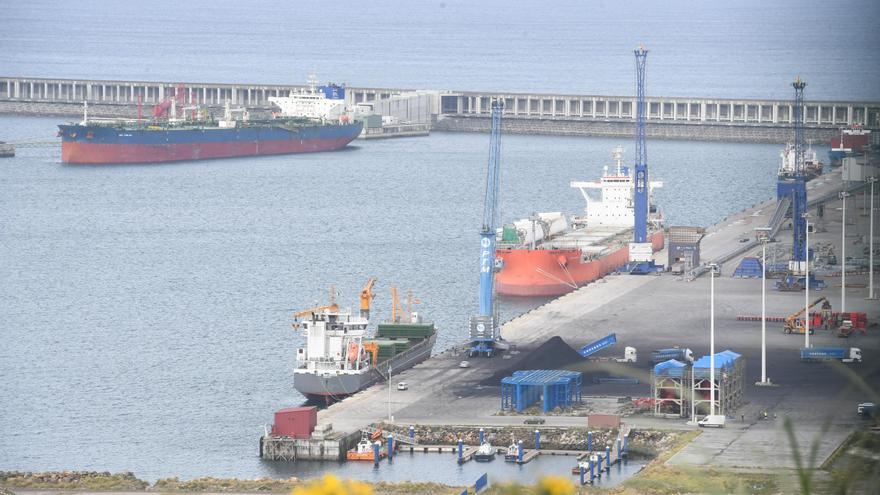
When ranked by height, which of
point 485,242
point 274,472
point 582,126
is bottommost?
point 274,472

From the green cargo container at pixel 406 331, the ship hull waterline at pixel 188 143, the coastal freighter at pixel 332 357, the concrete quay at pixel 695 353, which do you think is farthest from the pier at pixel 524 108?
the coastal freighter at pixel 332 357

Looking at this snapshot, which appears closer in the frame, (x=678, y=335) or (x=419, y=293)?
(x=678, y=335)

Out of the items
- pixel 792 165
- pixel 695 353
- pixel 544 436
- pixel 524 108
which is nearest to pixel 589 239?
pixel 792 165

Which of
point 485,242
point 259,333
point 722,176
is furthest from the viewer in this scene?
point 722,176

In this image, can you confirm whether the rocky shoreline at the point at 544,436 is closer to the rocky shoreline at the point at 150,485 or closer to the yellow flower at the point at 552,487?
the rocky shoreline at the point at 150,485

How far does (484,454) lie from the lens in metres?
33.3

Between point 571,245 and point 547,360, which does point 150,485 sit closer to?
point 547,360

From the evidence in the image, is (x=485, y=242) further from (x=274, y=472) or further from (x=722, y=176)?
(x=722, y=176)

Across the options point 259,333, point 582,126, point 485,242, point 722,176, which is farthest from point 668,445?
point 582,126

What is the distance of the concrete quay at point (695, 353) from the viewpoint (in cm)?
3381

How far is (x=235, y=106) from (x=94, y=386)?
10156 cm

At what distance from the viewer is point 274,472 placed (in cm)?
3319

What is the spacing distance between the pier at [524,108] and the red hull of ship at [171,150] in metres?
8.64

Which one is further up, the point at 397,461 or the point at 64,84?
the point at 64,84
